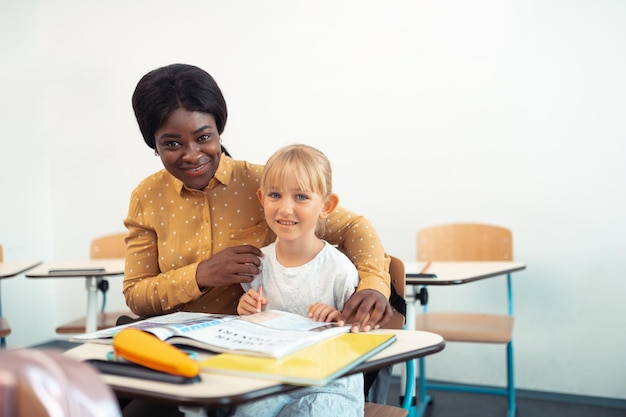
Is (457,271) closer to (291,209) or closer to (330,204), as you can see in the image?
(330,204)

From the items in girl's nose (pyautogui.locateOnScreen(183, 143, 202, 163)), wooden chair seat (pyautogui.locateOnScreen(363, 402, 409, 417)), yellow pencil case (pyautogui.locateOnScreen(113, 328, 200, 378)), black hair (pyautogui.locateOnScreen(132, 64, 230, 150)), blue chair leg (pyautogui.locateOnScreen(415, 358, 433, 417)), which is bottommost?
blue chair leg (pyautogui.locateOnScreen(415, 358, 433, 417))

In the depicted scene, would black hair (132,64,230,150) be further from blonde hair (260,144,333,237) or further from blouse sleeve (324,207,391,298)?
blouse sleeve (324,207,391,298)

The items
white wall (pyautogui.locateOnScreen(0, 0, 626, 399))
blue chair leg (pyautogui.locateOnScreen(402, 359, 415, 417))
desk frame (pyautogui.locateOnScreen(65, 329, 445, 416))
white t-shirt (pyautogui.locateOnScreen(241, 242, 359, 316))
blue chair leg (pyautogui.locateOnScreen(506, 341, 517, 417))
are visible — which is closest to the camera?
desk frame (pyautogui.locateOnScreen(65, 329, 445, 416))

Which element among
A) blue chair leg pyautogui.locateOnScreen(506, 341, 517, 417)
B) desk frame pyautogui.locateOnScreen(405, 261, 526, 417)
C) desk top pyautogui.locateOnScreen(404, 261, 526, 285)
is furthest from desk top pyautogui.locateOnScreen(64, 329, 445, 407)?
blue chair leg pyautogui.locateOnScreen(506, 341, 517, 417)

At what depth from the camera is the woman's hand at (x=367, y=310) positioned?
1.26m

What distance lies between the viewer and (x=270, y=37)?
12.7 ft

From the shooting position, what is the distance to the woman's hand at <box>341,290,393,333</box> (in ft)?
4.14

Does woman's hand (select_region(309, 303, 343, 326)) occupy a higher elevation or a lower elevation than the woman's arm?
lower

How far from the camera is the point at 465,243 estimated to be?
3111mm

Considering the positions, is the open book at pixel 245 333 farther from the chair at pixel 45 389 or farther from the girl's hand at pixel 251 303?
the chair at pixel 45 389

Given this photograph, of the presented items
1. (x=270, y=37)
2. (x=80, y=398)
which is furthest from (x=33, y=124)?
(x=80, y=398)

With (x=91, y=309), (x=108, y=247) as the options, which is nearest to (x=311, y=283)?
(x=91, y=309)

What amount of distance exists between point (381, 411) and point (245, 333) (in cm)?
53

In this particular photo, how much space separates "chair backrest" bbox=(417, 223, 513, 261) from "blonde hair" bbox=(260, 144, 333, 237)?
1668mm
